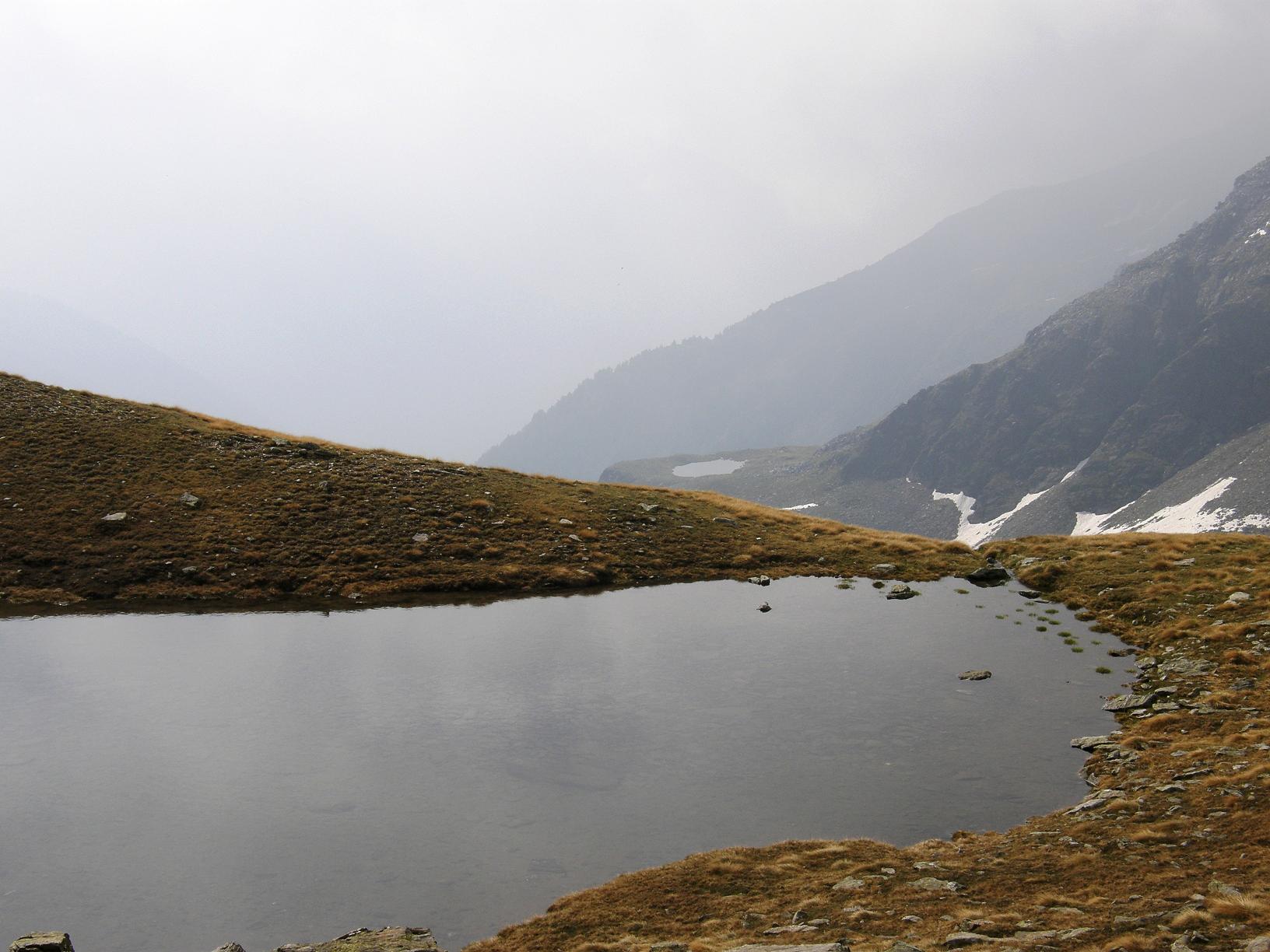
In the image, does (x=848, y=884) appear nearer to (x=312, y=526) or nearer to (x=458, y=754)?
(x=458, y=754)

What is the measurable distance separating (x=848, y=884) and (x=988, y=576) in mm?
30678

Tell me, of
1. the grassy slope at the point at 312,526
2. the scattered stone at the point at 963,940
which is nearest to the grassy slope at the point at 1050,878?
the scattered stone at the point at 963,940

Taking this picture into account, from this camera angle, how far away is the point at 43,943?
49.8 ft

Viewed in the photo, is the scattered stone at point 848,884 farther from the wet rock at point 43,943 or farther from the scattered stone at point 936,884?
the wet rock at point 43,943

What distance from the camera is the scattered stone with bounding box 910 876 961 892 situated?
55.9 ft

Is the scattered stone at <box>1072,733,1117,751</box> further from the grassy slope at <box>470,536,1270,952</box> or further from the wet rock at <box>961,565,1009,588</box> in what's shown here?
the wet rock at <box>961,565,1009,588</box>

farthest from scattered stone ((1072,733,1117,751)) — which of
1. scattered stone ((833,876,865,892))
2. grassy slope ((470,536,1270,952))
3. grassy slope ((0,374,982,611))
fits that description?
grassy slope ((0,374,982,611))

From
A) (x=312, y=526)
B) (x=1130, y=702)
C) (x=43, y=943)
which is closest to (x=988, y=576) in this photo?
(x=1130, y=702)

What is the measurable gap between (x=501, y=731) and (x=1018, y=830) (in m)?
14.0

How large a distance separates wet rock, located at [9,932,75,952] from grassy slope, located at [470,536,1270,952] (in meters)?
7.45

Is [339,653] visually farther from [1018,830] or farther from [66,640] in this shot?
[1018,830]

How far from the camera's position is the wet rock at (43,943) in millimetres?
15188

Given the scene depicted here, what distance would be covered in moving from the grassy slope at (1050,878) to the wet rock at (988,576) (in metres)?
18.3

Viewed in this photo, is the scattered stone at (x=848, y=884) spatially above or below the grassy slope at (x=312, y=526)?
below
